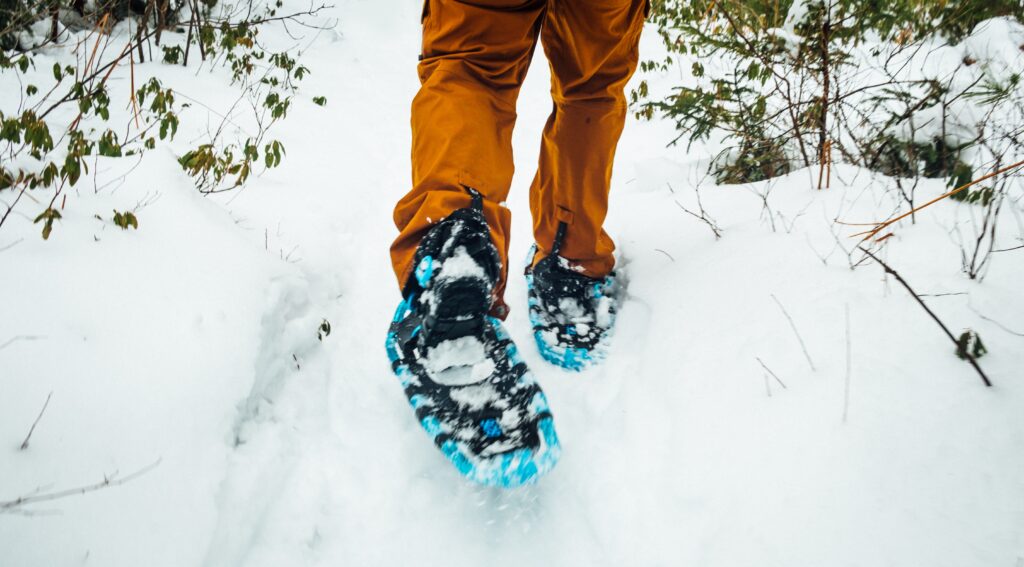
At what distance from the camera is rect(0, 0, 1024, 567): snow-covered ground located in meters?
0.86

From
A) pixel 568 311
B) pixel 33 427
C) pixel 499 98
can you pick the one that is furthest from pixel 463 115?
pixel 33 427

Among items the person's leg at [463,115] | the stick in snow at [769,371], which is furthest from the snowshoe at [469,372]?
the stick in snow at [769,371]

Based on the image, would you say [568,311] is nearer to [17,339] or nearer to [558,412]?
[558,412]

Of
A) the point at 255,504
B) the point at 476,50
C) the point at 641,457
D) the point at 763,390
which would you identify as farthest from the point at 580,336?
the point at 255,504

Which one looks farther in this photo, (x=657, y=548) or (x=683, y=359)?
(x=683, y=359)

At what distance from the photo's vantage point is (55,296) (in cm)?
116

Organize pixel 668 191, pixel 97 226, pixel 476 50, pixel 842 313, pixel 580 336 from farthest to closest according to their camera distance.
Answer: pixel 668 191, pixel 580 336, pixel 97 226, pixel 476 50, pixel 842 313

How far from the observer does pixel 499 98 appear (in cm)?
138

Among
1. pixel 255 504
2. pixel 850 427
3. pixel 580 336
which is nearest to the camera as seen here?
pixel 850 427

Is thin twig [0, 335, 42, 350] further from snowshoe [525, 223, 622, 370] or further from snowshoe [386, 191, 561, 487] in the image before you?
snowshoe [525, 223, 622, 370]

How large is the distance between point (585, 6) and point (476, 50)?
1.15 ft

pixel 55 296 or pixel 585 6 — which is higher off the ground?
pixel 585 6

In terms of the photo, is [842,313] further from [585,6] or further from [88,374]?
[88,374]

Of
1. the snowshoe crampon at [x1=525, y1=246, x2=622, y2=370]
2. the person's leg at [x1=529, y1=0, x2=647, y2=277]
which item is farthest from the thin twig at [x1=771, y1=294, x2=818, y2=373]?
the person's leg at [x1=529, y1=0, x2=647, y2=277]
